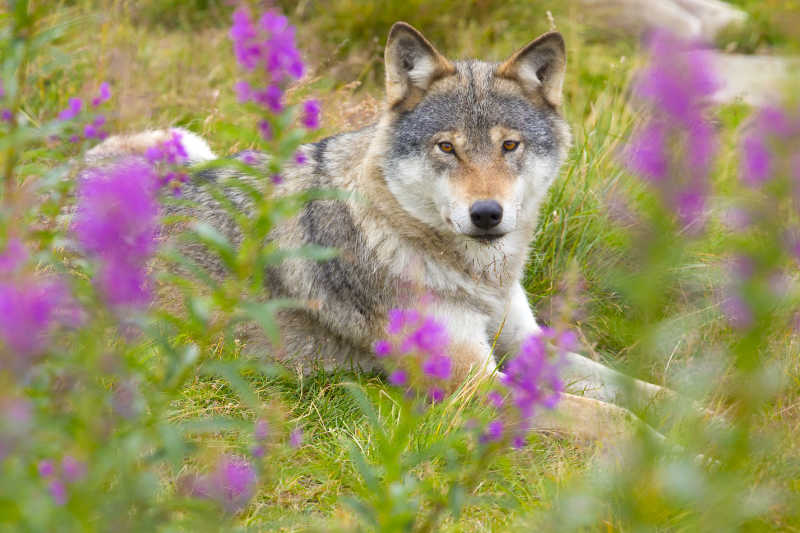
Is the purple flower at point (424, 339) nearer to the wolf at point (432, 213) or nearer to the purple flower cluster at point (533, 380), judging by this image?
the purple flower cluster at point (533, 380)

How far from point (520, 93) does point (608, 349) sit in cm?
152

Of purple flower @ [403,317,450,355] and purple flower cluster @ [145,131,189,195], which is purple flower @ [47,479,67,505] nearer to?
purple flower @ [403,317,450,355]

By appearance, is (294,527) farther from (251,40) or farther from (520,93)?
(520,93)

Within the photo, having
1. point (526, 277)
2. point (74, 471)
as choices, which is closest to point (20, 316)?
point (74, 471)

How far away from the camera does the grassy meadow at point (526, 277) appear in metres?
2.34

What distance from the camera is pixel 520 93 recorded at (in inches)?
153

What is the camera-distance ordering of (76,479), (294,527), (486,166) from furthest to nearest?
(486,166) → (294,527) → (76,479)

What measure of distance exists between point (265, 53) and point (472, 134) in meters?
2.05

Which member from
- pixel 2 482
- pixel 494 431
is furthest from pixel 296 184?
pixel 2 482

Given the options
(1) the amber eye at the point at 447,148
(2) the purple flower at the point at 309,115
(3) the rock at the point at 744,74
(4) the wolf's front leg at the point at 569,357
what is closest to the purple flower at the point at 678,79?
(2) the purple flower at the point at 309,115

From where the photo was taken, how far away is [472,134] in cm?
366

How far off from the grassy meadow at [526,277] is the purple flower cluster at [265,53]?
1.02 ft

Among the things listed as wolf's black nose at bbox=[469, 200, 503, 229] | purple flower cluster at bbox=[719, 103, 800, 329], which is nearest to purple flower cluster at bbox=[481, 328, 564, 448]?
purple flower cluster at bbox=[719, 103, 800, 329]

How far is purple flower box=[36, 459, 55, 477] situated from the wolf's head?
213 centimetres
